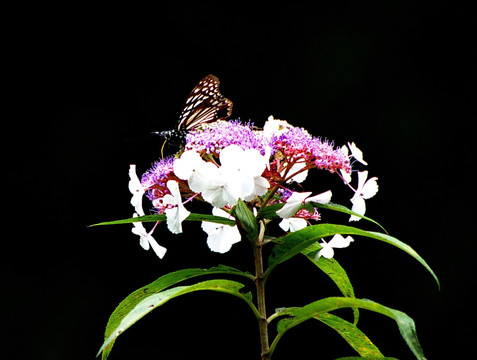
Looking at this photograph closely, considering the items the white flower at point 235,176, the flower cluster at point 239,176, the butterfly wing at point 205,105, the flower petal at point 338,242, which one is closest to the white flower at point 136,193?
the flower cluster at point 239,176

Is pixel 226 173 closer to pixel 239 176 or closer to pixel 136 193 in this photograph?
pixel 239 176

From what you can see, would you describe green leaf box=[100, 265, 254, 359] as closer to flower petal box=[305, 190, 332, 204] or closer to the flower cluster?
the flower cluster

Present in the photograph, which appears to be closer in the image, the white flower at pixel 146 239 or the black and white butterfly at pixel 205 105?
the white flower at pixel 146 239

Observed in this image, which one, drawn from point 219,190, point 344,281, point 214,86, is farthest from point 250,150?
point 214,86

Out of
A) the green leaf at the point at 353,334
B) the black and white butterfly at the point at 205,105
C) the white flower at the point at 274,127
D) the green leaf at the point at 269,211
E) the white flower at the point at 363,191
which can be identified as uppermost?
the black and white butterfly at the point at 205,105

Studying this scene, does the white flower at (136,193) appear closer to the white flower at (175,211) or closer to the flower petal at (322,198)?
the white flower at (175,211)

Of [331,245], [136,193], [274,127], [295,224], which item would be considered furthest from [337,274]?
[136,193]
